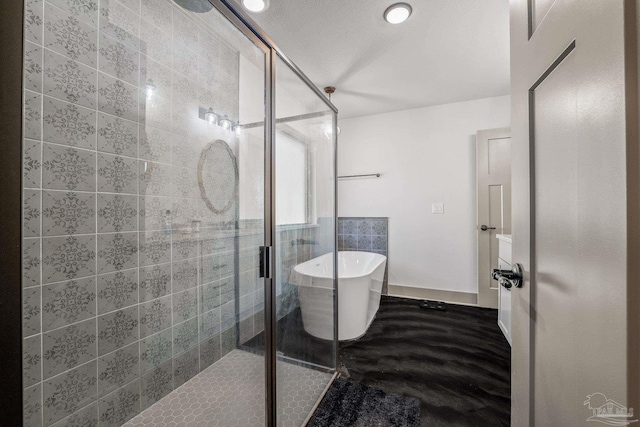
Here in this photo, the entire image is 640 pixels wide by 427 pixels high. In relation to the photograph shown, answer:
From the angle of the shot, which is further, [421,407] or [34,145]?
[421,407]

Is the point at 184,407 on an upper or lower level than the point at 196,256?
lower

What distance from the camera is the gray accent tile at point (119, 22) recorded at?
784 mm

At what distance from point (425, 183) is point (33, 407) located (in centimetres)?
349

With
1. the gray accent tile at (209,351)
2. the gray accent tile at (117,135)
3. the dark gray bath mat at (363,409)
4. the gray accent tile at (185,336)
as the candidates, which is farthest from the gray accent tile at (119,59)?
the dark gray bath mat at (363,409)

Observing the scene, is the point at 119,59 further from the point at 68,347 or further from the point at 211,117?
the point at 68,347

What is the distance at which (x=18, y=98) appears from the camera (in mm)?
485

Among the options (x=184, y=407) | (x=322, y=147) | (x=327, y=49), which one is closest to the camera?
(x=184, y=407)

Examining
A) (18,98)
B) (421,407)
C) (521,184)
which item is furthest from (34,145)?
(421,407)

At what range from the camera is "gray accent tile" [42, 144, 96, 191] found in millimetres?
689

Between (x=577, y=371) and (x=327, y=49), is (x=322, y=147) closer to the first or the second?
(x=327, y=49)

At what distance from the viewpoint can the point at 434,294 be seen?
330 centimetres

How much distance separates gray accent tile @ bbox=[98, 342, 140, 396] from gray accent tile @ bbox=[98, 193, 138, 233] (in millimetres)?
381

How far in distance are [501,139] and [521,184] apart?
8.62ft

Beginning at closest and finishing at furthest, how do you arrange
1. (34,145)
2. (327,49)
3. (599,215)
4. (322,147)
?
(599,215) → (34,145) → (322,147) → (327,49)
